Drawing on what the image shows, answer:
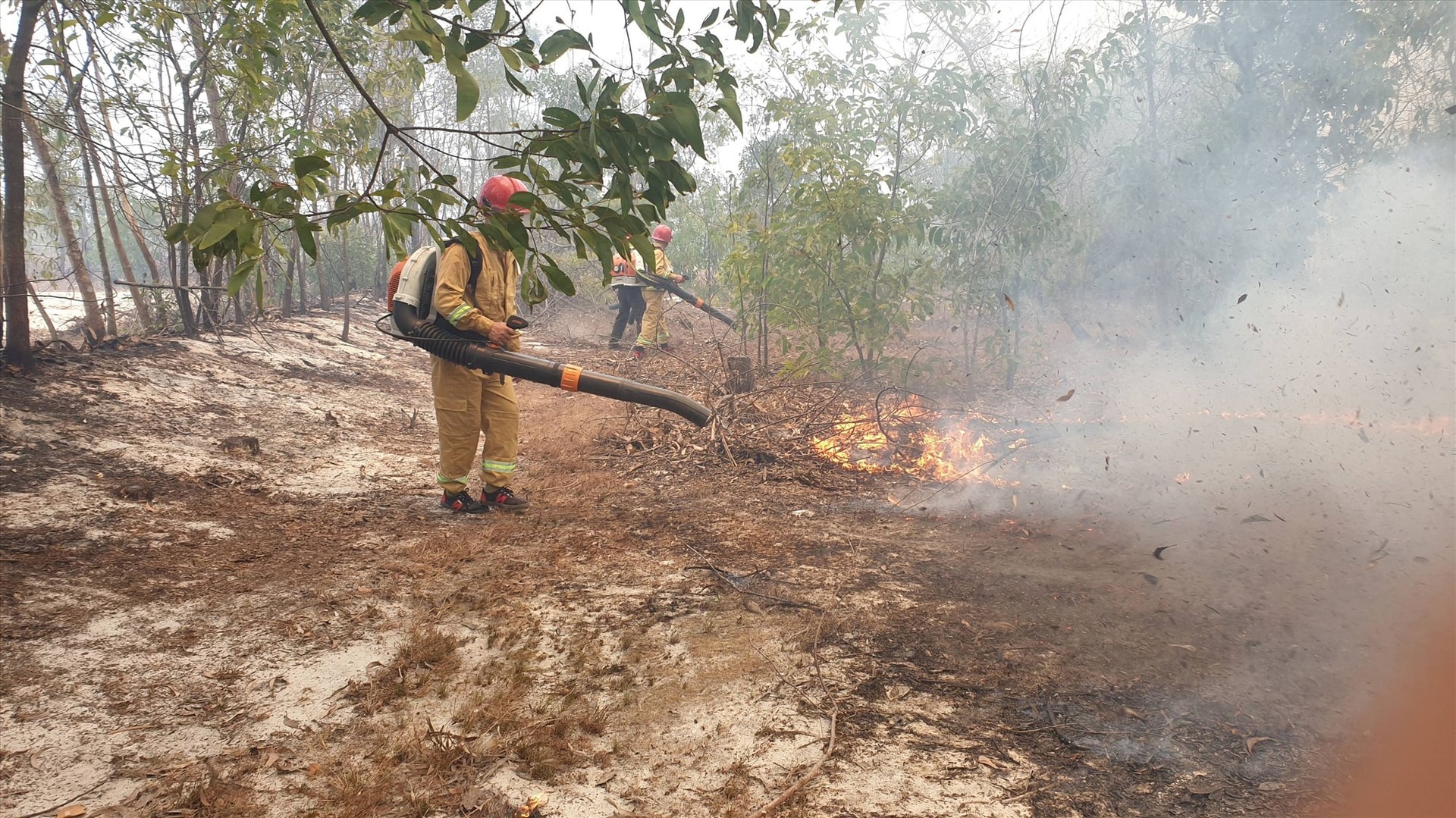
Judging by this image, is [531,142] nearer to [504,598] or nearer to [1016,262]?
[504,598]

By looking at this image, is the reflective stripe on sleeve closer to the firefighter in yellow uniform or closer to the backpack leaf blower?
the firefighter in yellow uniform

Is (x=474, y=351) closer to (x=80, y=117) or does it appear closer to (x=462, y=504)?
(x=462, y=504)

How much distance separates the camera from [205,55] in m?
6.73

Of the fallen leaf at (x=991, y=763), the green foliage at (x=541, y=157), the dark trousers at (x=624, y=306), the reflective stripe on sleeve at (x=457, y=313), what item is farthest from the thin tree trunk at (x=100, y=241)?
the fallen leaf at (x=991, y=763)

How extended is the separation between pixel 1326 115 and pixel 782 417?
576 cm

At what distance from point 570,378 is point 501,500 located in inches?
49.4

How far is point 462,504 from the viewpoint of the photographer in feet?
16.0

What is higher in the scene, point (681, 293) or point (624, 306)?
point (681, 293)

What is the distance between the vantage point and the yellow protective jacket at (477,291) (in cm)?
452

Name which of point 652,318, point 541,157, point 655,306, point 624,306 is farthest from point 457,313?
point 624,306

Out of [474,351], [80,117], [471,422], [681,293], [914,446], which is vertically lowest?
[914,446]

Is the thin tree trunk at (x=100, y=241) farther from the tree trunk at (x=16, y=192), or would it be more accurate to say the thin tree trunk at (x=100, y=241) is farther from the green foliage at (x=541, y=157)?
the green foliage at (x=541, y=157)

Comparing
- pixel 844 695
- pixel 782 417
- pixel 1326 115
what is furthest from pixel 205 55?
pixel 1326 115

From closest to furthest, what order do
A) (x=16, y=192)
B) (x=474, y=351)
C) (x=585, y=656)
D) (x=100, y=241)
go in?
(x=585, y=656) < (x=474, y=351) < (x=16, y=192) < (x=100, y=241)
